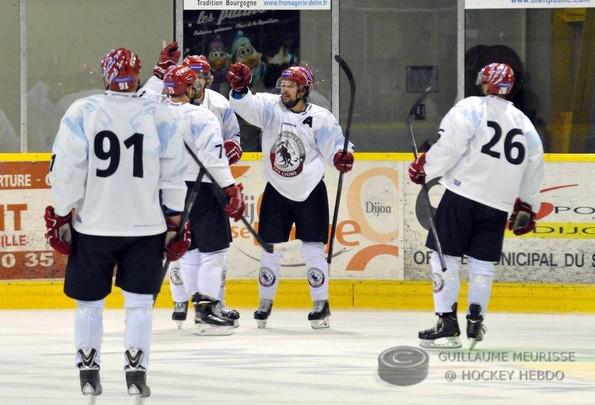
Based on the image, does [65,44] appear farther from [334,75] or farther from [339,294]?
[339,294]

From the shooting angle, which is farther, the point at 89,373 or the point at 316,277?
the point at 316,277

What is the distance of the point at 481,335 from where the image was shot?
8273mm

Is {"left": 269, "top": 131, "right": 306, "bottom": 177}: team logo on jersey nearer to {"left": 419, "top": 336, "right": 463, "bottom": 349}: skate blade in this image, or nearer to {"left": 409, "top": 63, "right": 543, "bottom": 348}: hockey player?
{"left": 409, "top": 63, "right": 543, "bottom": 348}: hockey player

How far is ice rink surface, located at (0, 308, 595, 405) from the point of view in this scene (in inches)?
265

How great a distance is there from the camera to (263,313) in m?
9.27

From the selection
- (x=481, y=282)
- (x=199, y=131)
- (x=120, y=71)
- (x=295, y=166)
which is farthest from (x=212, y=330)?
(x=120, y=71)

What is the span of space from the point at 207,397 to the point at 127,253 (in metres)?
0.77

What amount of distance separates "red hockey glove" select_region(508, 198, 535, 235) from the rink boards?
179 centimetres

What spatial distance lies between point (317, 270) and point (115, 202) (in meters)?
3.21

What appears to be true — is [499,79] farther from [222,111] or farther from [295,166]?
[222,111]

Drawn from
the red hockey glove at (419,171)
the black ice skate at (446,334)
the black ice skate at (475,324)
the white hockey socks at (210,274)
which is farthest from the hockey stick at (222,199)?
the black ice skate at (475,324)

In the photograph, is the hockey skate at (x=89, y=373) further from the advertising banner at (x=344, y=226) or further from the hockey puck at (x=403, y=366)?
the advertising banner at (x=344, y=226)

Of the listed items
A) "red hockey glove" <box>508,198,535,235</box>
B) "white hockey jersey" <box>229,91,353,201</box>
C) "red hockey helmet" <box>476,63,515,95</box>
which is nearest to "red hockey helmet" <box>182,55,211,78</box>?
"white hockey jersey" <box>229,91,353,201</box>

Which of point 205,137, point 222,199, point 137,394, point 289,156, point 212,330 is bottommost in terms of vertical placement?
point 212,330
